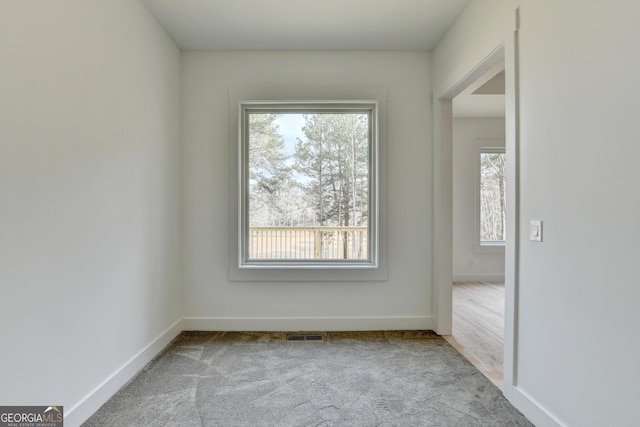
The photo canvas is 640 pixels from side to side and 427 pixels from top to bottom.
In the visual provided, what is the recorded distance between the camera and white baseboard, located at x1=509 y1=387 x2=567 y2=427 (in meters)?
1.71

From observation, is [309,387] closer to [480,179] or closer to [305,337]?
[305,337]

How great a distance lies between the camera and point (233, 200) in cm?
325

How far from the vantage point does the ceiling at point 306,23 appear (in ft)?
8.37

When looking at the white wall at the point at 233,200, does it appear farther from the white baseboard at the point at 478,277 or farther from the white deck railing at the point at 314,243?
the white baseboard at the point at 478,277

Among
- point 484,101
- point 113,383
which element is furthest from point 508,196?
point 484,101

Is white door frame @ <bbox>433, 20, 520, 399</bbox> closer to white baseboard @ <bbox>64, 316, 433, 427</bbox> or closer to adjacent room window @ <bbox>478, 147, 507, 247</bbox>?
white baseboard @ <bbox>64, 316, 433, 427</bbox>

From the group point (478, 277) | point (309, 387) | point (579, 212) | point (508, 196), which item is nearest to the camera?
point (579, 212)

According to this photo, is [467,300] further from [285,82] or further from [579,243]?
[285,82]

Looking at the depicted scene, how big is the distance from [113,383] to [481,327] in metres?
3.22

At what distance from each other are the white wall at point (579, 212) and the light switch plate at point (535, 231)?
0.04 m

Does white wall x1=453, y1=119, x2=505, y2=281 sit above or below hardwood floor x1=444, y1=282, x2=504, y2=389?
above

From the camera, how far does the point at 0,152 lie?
54.2 inches

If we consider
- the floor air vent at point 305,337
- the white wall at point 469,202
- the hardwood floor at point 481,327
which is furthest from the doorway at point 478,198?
the floor air vent at point 305,337

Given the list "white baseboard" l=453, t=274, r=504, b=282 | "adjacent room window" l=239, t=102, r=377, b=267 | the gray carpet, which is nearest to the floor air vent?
the gray carpet
